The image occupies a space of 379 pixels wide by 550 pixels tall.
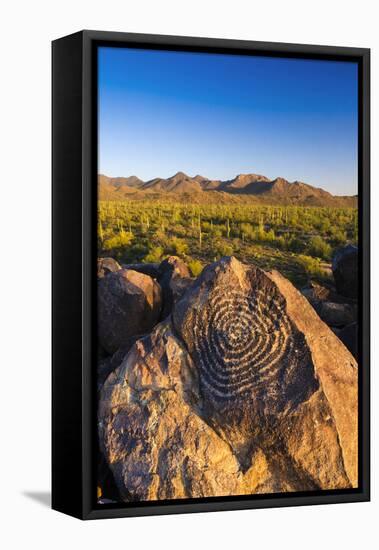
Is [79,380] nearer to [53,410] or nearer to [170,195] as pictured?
[53,410]

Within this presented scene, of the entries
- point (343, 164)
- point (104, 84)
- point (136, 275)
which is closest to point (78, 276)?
point (136, 275)

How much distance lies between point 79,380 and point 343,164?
3212 mm

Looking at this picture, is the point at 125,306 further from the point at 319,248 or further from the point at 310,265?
the point at 319,248

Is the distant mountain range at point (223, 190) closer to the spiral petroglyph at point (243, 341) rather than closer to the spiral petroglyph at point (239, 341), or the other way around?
the spiral petroglyph at point (243, 341)

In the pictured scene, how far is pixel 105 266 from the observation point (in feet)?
41.2

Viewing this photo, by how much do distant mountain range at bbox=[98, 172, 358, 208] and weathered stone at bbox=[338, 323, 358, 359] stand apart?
112 centimetres

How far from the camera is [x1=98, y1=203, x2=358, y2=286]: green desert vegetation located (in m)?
12.7

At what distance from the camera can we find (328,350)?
43.1ft

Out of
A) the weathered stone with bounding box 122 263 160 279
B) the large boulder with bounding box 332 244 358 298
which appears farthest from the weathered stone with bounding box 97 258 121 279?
the large boulder with bounding box 332 244 358 298

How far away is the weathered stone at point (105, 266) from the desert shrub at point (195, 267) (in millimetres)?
704

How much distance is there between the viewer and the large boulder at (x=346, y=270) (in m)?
13.5

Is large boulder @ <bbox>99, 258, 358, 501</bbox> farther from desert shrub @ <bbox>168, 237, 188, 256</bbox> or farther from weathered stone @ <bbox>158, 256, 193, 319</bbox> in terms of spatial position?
desert shrub @ <bbox>168, 237, 188, 256</bbox>

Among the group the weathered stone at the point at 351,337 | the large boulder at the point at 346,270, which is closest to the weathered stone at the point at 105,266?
the large boulder at the point at 346,270

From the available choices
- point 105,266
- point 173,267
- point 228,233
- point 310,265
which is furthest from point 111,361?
point 310,265
